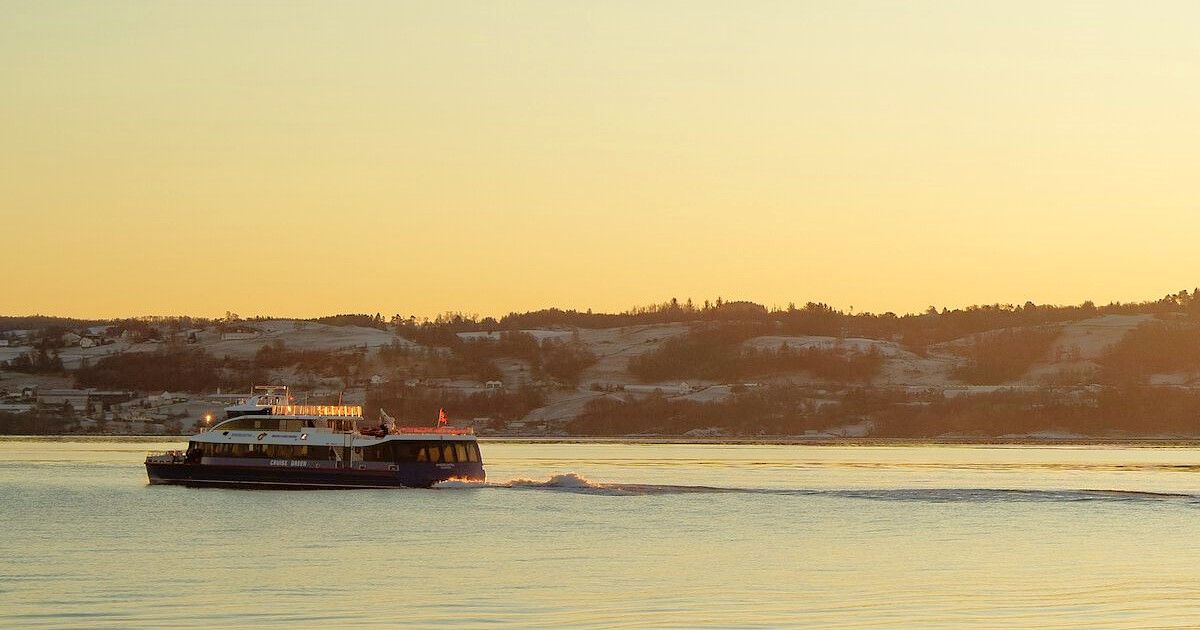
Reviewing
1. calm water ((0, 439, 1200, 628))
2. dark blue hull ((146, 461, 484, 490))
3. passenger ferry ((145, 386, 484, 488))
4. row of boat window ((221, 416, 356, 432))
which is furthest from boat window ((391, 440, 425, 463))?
row of boat window ((221, 416, 356, 432))

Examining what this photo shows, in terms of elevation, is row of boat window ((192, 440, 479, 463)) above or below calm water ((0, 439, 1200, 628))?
above

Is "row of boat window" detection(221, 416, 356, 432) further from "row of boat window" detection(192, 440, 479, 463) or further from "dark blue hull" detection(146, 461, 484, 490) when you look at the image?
"dark blue hull" detection(146, 461, 484, 490)

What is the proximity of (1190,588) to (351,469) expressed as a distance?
61.2 metres

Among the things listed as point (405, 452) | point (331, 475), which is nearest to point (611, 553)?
point (405, 452)

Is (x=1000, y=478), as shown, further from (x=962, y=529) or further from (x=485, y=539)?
(x=485, y=539)

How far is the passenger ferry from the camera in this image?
366ft

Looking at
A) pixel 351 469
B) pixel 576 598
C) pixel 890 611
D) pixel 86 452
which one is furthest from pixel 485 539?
pixel 86 452

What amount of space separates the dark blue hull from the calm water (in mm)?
1571

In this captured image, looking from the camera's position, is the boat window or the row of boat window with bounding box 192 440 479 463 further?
the boat window

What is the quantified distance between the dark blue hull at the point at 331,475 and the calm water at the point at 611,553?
157 centimetres

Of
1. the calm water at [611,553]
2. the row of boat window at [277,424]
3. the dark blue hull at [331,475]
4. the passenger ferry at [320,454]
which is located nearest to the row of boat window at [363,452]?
the passenger ferry at [320,454]

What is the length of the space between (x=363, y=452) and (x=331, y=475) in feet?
8.31

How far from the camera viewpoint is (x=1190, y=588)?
6134 cm

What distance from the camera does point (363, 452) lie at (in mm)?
112625
